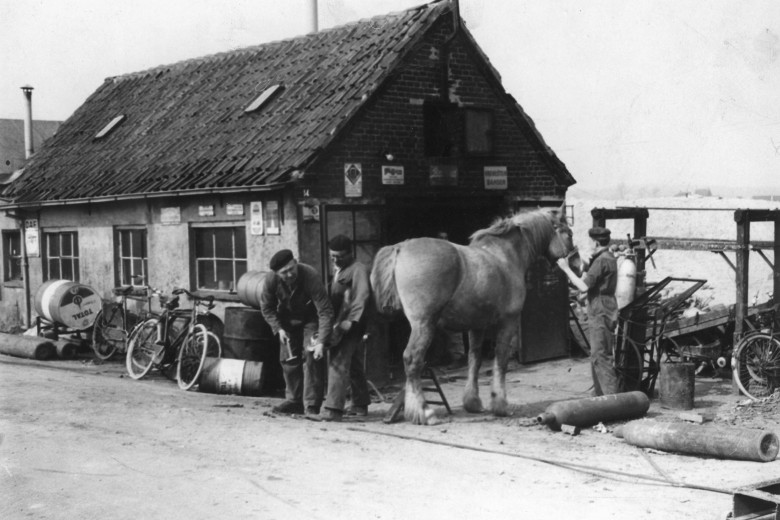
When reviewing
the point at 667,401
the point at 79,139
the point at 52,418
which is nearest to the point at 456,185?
the point at 667,401

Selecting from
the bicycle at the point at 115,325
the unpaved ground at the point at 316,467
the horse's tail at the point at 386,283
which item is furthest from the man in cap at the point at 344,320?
the bicycle at the point at 115,325

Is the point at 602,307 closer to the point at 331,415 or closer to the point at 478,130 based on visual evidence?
the point at 331,415

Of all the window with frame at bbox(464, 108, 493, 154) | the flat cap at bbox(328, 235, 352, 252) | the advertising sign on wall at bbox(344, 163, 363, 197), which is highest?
the window with frame at bbox(464, 108, 493, 154)

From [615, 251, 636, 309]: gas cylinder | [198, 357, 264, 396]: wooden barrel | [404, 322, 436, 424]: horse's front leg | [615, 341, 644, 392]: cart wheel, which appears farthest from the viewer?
[198, 357, 264, 396]: wooden barrel

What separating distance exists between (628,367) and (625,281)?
110 cm

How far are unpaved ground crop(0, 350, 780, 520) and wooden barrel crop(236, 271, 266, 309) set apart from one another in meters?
1.87

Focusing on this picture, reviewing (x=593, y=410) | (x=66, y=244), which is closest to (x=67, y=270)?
(x=66, y=244)

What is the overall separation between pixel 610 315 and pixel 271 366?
14.9 ft

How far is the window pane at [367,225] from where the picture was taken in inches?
529

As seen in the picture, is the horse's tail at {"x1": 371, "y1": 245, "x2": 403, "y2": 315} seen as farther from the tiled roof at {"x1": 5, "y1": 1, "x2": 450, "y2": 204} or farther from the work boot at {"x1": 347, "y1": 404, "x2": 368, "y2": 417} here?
the tiled roof at {"x1": 5, "y1": 1, "x2": 450, "y2": 204}

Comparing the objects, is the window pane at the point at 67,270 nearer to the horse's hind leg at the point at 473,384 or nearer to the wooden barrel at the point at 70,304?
the wooden barrel at the point at 70,304

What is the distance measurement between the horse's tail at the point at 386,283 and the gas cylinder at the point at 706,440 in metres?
2.94

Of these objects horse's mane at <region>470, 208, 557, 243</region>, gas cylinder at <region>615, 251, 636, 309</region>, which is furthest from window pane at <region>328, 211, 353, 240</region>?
gas cylinder at <region>615, 251, 636, 309</region>

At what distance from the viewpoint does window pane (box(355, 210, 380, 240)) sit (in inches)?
529
